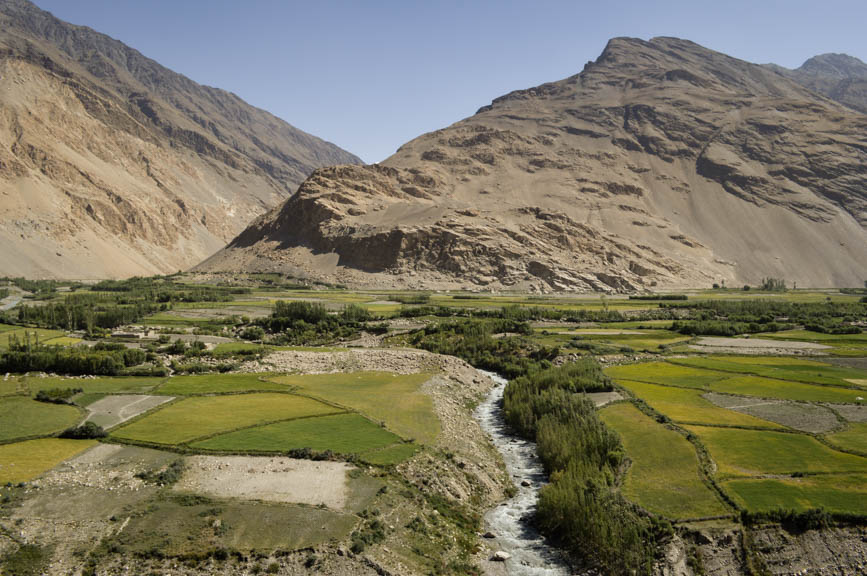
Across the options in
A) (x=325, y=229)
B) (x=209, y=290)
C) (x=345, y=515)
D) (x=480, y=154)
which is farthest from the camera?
(x=480, y=154)

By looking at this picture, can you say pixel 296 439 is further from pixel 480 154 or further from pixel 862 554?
pixel 480 154

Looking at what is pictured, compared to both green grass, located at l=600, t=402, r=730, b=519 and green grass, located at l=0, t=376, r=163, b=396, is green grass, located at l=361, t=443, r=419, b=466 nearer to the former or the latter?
green grass, located at l=600, t=402, r=730, b=519

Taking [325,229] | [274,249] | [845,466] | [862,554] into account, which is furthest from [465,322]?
[274,249]

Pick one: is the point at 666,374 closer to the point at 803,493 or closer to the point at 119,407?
the point at 803,493

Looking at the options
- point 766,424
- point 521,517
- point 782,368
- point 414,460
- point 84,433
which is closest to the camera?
point 521,517

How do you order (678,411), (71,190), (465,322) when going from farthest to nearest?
(71,190) → (465,322) → (678,411)

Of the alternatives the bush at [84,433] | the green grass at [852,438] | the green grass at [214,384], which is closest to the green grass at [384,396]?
the green grass at [214,384]

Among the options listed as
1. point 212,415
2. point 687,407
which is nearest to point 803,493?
point 687,407
